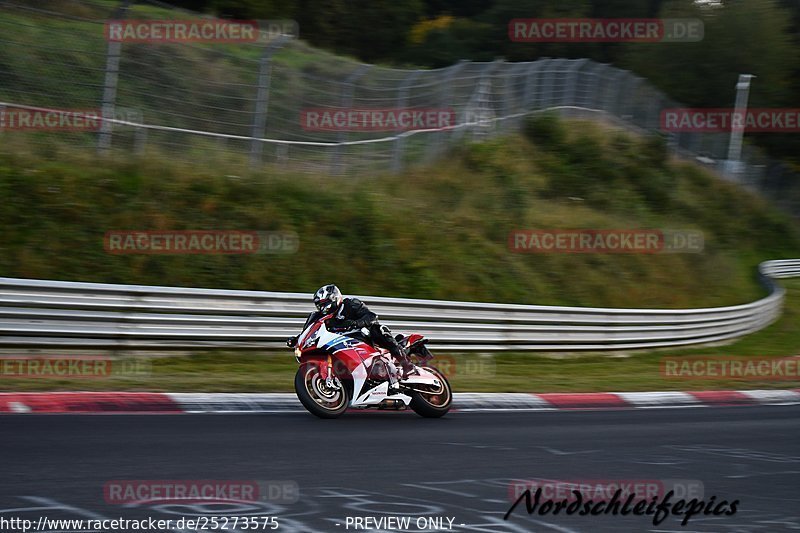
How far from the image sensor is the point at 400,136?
2141cm

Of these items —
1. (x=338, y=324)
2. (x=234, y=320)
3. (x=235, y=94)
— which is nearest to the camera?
(x=338, y=324)

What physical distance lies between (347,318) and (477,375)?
16.1 ft

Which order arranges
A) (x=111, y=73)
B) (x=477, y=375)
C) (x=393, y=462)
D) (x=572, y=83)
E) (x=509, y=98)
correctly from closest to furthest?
1. (x=393, y=462)
2. (x=477, y=375)
3. (x=111, y=73)
4. (x=509, y=98)
5. (x=572, y=83)

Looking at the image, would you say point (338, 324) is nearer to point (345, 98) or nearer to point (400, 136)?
point (345, 98)

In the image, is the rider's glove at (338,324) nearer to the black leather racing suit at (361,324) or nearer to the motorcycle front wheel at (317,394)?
the black leather racing suit at (361,324)

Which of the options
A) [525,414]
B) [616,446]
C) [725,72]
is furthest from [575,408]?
[725,72]

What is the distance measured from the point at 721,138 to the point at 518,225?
21.9 metres

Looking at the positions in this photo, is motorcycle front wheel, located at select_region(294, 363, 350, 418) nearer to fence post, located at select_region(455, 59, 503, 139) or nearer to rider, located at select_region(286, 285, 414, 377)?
rider, located at select_region(286, 285, 414, 377)

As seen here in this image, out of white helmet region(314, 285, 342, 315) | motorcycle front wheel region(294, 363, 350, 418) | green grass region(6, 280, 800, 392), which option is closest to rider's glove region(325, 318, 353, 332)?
white helmet region(314, 285, 342, 315)

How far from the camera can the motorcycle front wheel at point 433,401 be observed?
9.95 m

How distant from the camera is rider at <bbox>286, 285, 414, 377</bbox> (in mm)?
9633

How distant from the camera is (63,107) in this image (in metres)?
17.0

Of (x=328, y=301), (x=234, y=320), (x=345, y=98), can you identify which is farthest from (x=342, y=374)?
(x=345, y=98)

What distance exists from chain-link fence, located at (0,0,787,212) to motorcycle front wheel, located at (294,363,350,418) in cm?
729
